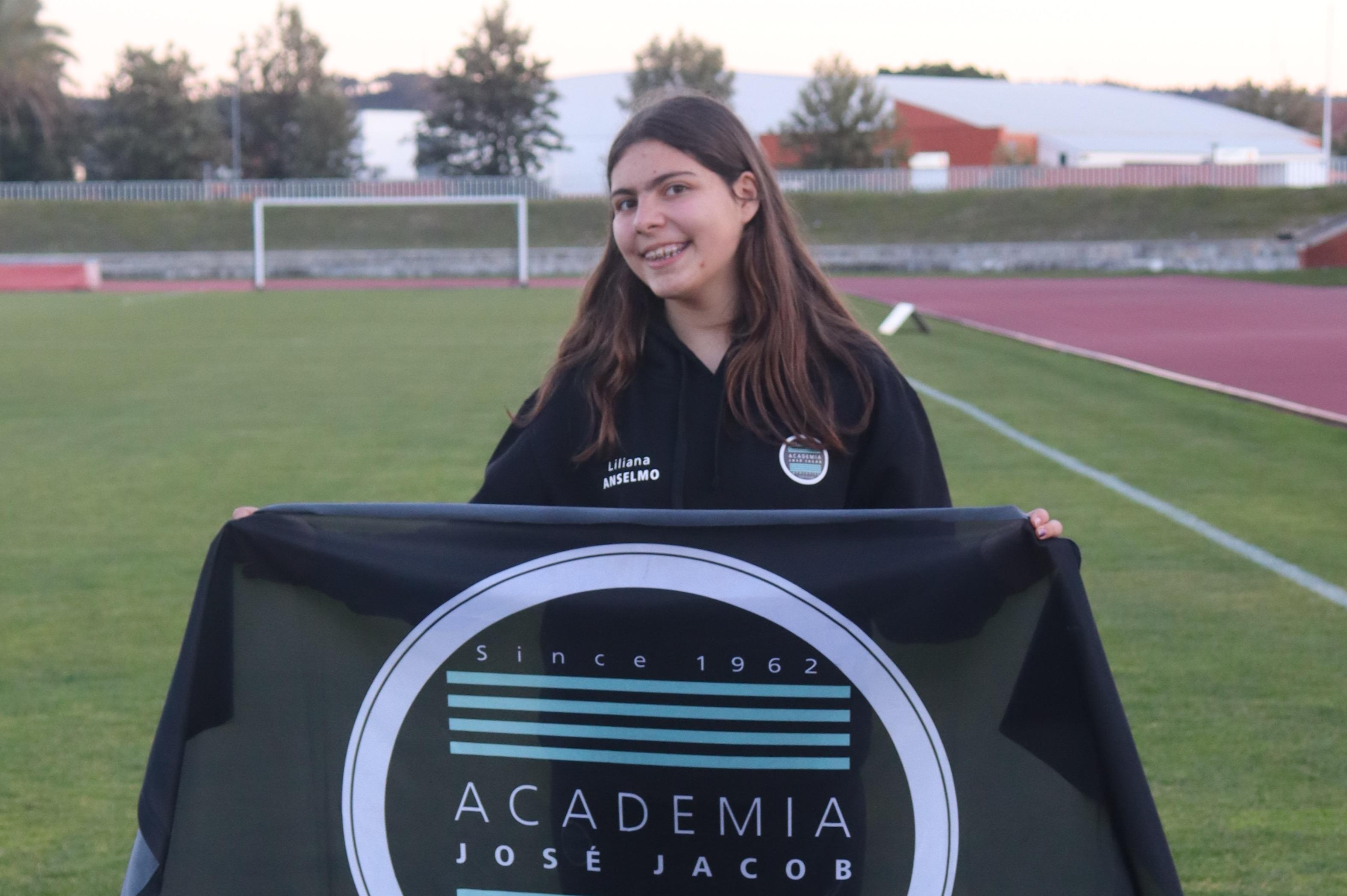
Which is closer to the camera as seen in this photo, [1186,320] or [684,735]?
[684,735]

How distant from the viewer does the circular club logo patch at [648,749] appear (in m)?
2.30

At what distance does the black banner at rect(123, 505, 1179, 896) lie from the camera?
2.29 meters

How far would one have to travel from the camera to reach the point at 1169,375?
13.4m

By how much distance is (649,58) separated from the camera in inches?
2598

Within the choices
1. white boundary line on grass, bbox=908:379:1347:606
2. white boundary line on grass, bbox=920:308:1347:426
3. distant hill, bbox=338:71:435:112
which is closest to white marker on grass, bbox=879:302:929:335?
white boundary line on grass, bbox=920:308:1347:426

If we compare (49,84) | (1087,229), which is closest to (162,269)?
(49,84)

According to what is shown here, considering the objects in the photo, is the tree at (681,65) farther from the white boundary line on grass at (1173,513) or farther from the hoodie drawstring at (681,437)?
the hoodie drawstring at (681,437)

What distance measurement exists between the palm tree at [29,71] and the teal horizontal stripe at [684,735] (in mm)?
65310

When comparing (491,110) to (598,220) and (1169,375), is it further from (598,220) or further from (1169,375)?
(1169,375)

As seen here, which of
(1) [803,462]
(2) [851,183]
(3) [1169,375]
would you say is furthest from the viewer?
(2) [851,183]

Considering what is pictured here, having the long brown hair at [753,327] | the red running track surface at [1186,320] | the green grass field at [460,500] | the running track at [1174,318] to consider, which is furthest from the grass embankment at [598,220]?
the long brown hair at [753,327]

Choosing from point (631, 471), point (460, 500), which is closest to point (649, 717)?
point (631, 471)

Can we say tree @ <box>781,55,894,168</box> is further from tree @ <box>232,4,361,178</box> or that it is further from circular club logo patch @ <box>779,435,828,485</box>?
circular club logo patch @ <box>779,435,828,485</box>

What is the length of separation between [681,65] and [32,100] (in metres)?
26.7
